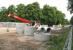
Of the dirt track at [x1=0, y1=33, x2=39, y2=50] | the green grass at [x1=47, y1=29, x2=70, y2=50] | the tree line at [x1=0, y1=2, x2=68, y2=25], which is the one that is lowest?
the dirt track at [x1=0, y1=33, x2=39, y2=50]

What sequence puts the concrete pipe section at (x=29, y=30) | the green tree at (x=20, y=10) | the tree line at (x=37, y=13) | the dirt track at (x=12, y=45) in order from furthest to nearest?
the green tree at (x=20, y=10) → the tree line at (x=37, y=13) → the concrete pipe section at (x=29, y=30) → the dirt track at (x=12, y=45)

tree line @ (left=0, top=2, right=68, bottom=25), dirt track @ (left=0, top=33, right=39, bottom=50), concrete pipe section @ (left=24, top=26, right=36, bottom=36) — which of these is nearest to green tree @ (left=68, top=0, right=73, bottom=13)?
concrete pipe section @ (left=24, top=26, right=36, bottom=36)

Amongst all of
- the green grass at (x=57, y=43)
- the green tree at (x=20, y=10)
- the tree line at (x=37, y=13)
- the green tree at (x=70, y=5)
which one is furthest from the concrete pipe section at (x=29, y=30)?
the green tree at (x=20, y=10)

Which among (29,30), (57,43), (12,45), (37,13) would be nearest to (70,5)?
(29,30)

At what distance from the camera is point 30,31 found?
28.0 meters

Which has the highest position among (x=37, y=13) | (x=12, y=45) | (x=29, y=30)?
(x=37, y=13)

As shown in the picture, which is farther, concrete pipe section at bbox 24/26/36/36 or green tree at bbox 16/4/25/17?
green tree at bbox 16/4/25/17

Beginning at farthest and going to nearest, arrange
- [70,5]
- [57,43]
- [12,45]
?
[70,5], [12,45], [57,43]

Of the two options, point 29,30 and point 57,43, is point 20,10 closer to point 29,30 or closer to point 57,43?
point 29,30

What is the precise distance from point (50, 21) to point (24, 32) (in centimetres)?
4392

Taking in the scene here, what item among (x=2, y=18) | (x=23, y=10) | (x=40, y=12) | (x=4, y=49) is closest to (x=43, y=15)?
(x=40, y=12)

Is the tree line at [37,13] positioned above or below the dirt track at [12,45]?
above

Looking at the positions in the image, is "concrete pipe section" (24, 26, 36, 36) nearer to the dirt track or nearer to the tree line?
the dirt track

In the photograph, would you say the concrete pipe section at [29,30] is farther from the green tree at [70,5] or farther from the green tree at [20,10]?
the green tree at [20,10]
